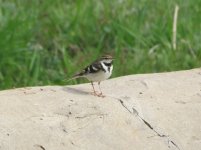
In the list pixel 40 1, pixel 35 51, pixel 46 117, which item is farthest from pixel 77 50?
pixel 46 117

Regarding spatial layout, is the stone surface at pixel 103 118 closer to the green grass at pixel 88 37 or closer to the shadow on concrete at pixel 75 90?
the shadow on concrete at pixel 75 90

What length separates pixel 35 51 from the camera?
778cm

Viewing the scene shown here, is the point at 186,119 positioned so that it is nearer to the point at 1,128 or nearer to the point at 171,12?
the point at 1,128

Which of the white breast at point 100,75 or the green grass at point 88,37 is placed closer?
the white breast at point 100,75

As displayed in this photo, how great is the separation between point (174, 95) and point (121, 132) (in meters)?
0.82

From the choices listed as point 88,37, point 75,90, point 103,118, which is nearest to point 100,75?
point 75,90

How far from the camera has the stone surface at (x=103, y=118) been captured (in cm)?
485

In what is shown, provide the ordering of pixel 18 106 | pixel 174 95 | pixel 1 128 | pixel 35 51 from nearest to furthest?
pixel 1 128
pixel 18 106
pixel 174 95
pixel 35 51

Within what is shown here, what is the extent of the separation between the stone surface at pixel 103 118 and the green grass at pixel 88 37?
1.84 metres

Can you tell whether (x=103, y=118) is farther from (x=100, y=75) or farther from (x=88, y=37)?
(x=88, y=37)

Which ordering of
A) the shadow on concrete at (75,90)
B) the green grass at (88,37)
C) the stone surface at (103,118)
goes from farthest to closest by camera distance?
the green grass at (88,37), the shadow on concrete at (75,90), the stone surface at (103,118)

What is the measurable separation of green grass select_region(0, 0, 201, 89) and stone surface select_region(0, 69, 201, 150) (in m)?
1.84

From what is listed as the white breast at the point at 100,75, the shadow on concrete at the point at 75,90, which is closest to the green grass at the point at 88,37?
the shadow on concrete at the point at 75,90

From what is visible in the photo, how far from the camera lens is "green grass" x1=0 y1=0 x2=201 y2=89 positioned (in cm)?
763
